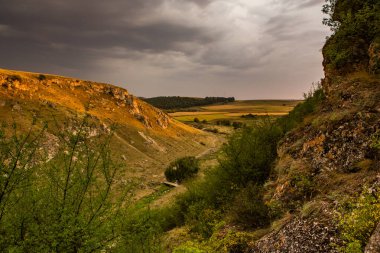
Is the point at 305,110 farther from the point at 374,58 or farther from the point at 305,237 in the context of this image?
the point at 305,237

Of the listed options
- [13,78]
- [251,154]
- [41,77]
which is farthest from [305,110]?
[41,77]

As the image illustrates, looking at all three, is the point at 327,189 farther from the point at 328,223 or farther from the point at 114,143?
the point at 114,143

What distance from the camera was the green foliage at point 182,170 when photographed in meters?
57.8

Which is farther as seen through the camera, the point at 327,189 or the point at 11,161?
the point at 327,189

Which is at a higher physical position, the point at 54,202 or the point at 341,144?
the point at 341,144

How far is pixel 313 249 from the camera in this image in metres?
9.71

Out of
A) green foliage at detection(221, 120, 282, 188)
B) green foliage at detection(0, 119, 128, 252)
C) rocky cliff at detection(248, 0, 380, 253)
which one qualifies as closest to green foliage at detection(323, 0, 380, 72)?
rocky cliff at detection(248, 0, 380, 253)

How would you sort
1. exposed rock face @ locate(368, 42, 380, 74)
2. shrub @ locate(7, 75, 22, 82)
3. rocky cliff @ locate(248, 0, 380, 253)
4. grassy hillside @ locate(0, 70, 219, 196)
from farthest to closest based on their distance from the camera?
shrub @ locate(7, 75, 22, 82) → grassy hillside @ locate(0, 70, 219, 196) → exposed rock face @ locate(368, 42, 380, 74) → rocky cliff @ locate(248, 0, 380, 253)

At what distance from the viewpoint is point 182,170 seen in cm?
5884

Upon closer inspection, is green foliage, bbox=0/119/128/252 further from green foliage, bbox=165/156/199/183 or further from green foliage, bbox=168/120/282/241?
green foliage, bbox=165/156/199/183

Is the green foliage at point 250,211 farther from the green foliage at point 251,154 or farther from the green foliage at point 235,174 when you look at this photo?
the green foliage at point 251,154

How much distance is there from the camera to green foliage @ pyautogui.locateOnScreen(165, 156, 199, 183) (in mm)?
57750

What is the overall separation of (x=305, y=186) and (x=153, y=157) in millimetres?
70974

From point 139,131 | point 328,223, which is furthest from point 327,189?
point 139,131
